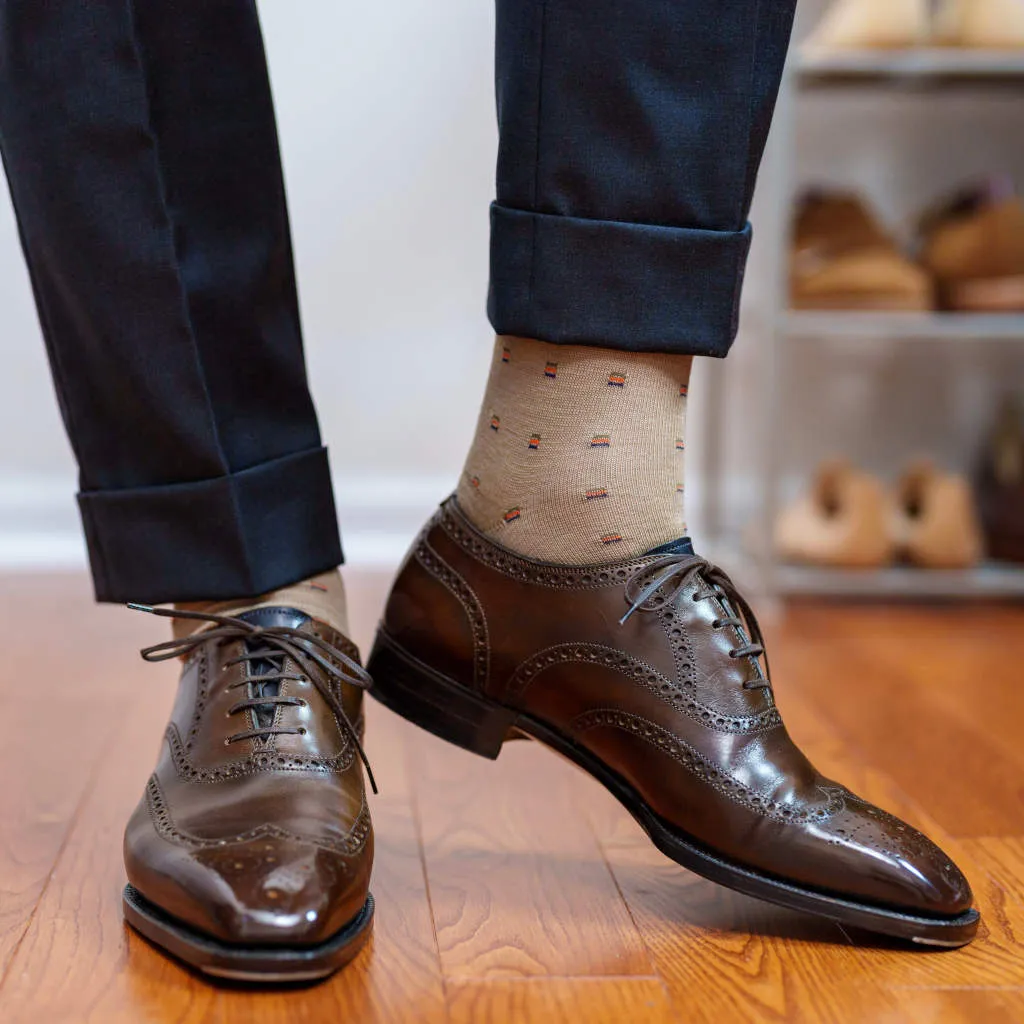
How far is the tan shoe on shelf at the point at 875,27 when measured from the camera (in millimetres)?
1412

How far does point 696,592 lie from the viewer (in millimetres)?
626

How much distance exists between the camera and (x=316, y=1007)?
51 centimetres

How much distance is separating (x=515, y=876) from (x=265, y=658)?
18 centimetres

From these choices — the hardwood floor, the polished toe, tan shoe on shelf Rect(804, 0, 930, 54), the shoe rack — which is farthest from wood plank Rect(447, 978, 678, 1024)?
tan shoe on shelf Rect(804, 0, 930, 54)

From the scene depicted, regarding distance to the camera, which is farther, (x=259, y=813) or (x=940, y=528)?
(x=940, y=528)

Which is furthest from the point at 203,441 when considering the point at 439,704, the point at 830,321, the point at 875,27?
the point at 875,27

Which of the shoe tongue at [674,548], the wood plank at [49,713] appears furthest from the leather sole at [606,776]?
the wood plank at [49,713]

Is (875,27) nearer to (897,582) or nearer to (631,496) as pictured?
(897,582)

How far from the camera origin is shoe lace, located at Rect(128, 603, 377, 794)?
0.62 metres

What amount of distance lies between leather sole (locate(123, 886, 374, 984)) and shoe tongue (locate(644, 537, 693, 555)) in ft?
0.78

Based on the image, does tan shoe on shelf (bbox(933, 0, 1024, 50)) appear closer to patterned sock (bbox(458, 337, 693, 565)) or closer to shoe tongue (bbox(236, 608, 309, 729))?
patterned sock (bbox(458, 337, 693, 565))

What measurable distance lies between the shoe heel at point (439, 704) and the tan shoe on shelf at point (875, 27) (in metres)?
1.05

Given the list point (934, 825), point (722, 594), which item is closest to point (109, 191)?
point (722, 594)

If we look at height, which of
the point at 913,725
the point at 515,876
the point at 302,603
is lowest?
the point at 913,725
